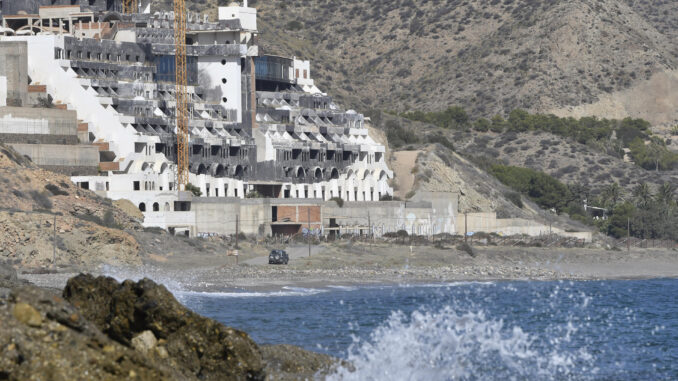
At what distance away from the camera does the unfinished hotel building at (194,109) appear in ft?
347

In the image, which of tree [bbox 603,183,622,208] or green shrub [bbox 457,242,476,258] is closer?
green shrub [bbox 457,242,476,258]

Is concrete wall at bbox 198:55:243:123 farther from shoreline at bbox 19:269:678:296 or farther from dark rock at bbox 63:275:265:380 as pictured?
dark rock at bbox 63:275:265:380

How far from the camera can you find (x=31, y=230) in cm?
7469

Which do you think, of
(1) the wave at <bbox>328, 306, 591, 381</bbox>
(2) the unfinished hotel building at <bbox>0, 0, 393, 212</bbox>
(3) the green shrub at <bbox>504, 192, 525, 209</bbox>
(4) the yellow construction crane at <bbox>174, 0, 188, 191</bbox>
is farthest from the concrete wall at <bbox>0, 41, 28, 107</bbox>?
(1) the wave at <bbox>328, 306, 591, 381</bbox>

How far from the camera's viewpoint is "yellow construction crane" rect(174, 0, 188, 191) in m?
106

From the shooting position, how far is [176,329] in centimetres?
2416

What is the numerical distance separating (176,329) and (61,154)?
255ft

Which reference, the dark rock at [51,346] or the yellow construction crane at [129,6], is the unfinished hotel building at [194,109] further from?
the dark rock at [51,346]

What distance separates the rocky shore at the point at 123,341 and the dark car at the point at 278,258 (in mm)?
53307

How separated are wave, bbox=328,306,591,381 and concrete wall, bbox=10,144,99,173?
190ft

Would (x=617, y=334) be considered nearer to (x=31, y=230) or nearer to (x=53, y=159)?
(x=31, y=230)

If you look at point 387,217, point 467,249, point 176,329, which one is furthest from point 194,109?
point 176,329

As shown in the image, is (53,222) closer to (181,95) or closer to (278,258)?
(278,258)

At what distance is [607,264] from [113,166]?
3951 cm
